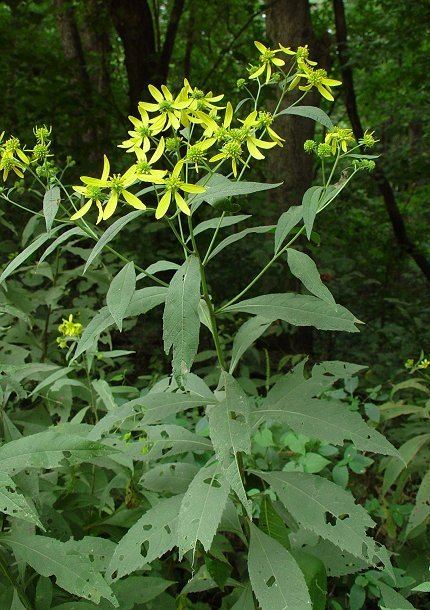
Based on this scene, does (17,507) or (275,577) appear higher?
(17,507)

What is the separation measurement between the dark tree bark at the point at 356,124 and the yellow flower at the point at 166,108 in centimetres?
452

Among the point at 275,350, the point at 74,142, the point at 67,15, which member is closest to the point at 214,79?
the point at 74,142

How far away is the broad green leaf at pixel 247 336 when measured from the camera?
1.66 m

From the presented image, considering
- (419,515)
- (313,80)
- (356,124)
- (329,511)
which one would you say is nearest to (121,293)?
(329,511)

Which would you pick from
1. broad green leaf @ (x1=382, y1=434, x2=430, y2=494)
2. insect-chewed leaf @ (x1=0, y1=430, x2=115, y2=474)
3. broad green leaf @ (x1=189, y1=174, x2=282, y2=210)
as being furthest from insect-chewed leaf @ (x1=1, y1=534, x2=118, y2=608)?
broad green leaf @ (x1=382, y1=434, x2=430, y2=494)

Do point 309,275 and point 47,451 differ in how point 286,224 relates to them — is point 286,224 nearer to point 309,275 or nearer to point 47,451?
point 309,275

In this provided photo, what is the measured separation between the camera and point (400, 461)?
226cm

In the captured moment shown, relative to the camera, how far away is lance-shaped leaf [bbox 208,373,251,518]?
1.20 metres

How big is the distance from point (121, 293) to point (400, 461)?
1.42 metres

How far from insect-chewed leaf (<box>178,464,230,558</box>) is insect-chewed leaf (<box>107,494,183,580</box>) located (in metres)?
0.13

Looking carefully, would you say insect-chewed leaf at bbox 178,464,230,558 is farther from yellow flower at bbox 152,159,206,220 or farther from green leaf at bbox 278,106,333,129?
green leaf at bbox 278,106,333,129

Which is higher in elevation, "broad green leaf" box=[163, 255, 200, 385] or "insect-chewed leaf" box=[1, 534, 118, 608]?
"broad green leaf" box=[163, 255, 200, 385]

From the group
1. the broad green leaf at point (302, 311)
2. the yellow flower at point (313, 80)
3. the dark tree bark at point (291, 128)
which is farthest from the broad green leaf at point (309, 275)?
the dark tree bark at point (291, 128)

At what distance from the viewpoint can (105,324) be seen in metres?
1.47
